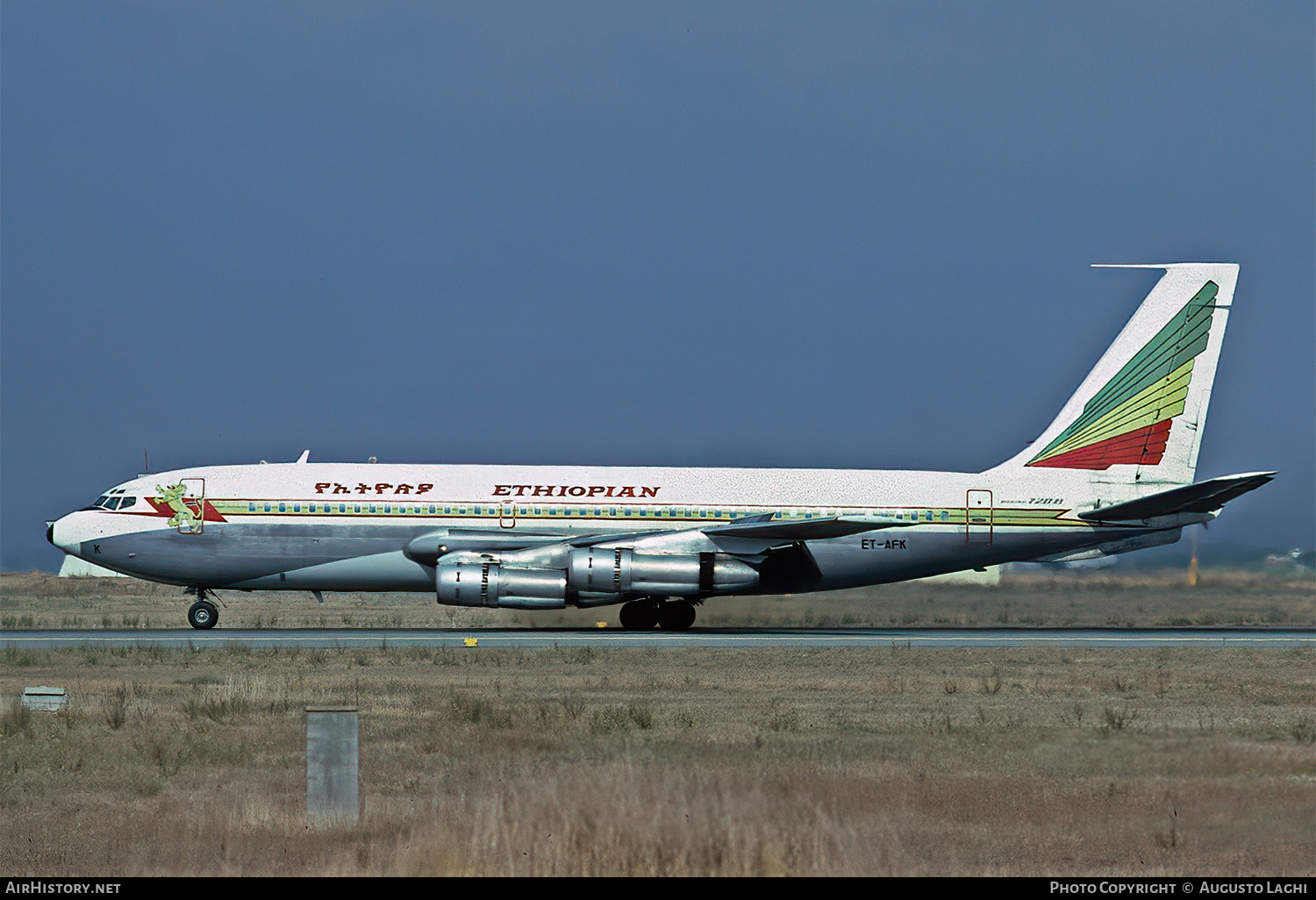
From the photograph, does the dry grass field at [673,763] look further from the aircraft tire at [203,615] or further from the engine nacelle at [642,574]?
the aircraft tire at [203,615]

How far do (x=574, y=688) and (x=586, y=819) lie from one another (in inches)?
465

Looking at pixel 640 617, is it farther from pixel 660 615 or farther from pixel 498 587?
pixel 498 587

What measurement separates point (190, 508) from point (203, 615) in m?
2.72

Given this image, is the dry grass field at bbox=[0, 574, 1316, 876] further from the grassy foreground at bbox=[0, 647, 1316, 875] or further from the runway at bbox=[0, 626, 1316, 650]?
the runway at bbox=[0, 626, 1316, 650]

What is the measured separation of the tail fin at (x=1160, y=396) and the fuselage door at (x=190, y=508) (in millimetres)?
20782

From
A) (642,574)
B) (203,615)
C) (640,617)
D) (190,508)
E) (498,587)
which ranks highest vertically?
(190,508)

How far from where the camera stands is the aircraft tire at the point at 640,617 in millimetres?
37875

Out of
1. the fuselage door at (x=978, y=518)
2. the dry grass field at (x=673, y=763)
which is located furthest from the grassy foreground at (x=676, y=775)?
the fuselage door at (x=978, y=518)

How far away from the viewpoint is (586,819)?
1145cm

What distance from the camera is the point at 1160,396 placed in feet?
130

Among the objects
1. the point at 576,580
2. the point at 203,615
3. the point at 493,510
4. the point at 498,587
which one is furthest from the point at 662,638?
the point at 203,615

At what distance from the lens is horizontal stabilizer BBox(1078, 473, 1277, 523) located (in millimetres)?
34781
